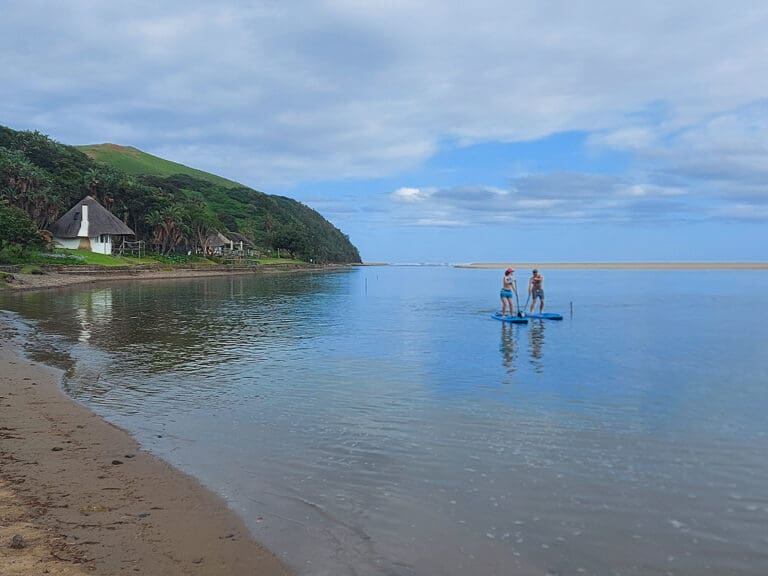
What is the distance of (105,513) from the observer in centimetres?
620

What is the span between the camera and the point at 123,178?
98438 mm

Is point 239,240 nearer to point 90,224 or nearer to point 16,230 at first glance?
point 90,224

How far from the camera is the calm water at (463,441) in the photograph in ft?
19.2

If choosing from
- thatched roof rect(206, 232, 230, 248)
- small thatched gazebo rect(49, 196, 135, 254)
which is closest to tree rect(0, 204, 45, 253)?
small thatched gazebo rect(49, 196, 135, 254)

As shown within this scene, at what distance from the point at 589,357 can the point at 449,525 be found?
1284 cm

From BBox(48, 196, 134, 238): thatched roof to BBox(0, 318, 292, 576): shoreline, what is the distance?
255ft

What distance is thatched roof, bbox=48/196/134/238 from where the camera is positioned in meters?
79.2

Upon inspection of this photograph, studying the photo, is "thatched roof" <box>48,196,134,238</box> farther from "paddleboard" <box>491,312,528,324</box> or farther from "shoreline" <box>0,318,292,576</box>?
"shoreline" <box>0,318,292,576</box>

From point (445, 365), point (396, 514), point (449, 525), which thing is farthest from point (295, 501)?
point (445, 365)

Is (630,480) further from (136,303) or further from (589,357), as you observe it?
(136,303)

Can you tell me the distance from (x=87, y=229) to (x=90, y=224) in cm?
93

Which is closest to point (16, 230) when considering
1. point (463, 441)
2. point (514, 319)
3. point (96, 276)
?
point (96, 276)

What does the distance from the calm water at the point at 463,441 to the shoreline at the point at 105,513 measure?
347 millimetres

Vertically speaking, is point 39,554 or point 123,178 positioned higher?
point 123,178
